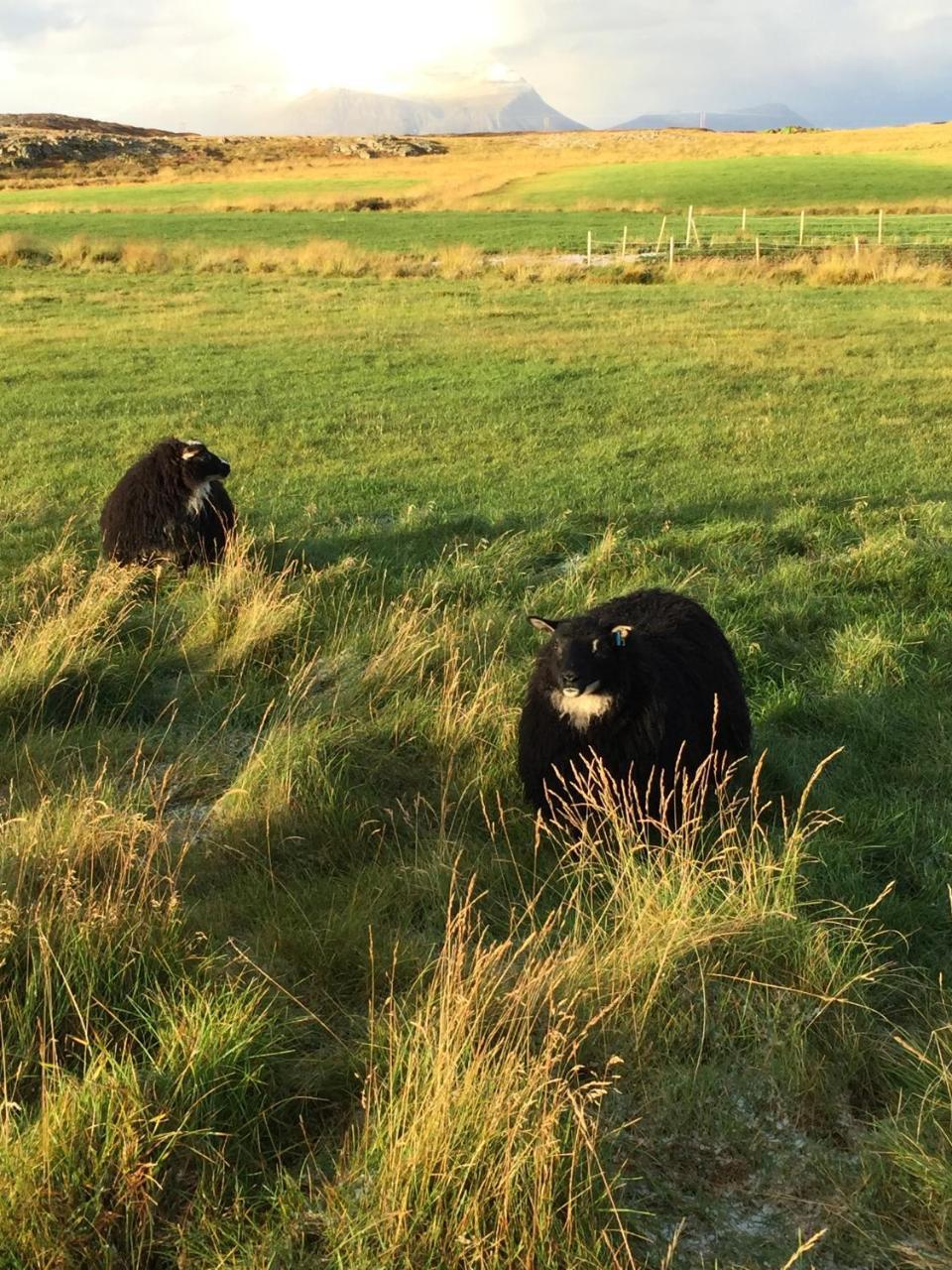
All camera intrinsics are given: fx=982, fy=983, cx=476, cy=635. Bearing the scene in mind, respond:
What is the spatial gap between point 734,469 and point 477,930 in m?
8.40

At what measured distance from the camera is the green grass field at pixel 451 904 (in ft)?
8.48

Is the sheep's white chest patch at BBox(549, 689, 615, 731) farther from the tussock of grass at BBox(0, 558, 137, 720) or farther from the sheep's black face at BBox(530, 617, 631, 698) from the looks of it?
the tussock of grass at BBox(0, 558, 137, 720)

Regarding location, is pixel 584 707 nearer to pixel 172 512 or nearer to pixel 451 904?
pixel 451 904

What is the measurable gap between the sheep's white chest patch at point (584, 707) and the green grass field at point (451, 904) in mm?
546

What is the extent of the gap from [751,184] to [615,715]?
67.9 m

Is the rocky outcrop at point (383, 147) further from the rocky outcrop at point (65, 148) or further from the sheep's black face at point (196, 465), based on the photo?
the sheep's black face at point (196, 465)

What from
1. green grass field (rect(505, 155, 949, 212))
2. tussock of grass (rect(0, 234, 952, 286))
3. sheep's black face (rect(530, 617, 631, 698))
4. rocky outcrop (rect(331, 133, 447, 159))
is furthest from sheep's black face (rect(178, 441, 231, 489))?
rocky outcrop (rect(331, 133, 447, 159))

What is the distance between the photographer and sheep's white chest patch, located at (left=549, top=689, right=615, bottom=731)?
15.3 feet

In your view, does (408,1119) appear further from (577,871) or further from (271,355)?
(271,355)

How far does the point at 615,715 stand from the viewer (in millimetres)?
4715

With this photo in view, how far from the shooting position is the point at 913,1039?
334cm

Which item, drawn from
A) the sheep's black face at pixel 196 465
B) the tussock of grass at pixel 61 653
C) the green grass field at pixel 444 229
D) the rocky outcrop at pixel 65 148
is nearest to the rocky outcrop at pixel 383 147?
the rocky outcrop at pixel 65 148

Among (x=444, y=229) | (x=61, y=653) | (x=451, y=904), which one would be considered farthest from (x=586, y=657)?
(x=444, y=229)

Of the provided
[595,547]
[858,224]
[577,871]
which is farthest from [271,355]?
[858,224]
